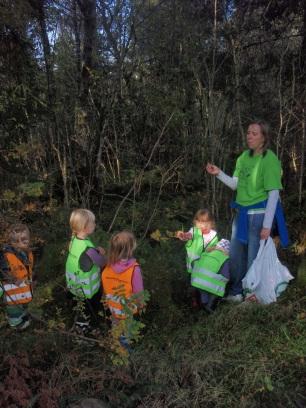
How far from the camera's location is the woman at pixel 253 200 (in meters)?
3.77

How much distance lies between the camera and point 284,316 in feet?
12.3

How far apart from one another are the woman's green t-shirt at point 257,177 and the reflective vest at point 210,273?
591mm

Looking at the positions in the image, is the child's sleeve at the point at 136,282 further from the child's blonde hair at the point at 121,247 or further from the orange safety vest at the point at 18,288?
the orange safety vest at the point at 18,288

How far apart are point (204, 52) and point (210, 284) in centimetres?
425

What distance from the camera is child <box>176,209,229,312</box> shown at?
3.93 metres

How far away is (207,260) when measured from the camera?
3.93 meters

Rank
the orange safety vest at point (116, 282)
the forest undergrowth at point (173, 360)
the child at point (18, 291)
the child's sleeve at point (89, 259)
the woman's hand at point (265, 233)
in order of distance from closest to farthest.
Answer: the forest undergrowth at point (173, 360) < the orange safety vest at point (116, 282) < the child at point (18, 291) < the child's sleeve at point (89, 259) < the woman's hand at point (265, 233)

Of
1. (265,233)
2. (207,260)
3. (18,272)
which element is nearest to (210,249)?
(207,260)

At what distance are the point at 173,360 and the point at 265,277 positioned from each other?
1.28 meters

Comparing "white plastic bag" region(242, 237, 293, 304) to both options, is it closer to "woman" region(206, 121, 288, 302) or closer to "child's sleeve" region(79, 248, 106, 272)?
"woman" region(206, 121, 288, 302)

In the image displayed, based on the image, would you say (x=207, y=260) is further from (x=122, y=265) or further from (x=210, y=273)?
(x=122, y=265)

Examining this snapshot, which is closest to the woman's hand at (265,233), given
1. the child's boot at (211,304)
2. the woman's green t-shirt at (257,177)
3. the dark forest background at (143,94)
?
the woman's green t-shirt at (257,177)

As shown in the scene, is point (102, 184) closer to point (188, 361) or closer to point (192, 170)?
point (192, 170)

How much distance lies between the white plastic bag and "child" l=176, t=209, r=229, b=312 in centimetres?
24
